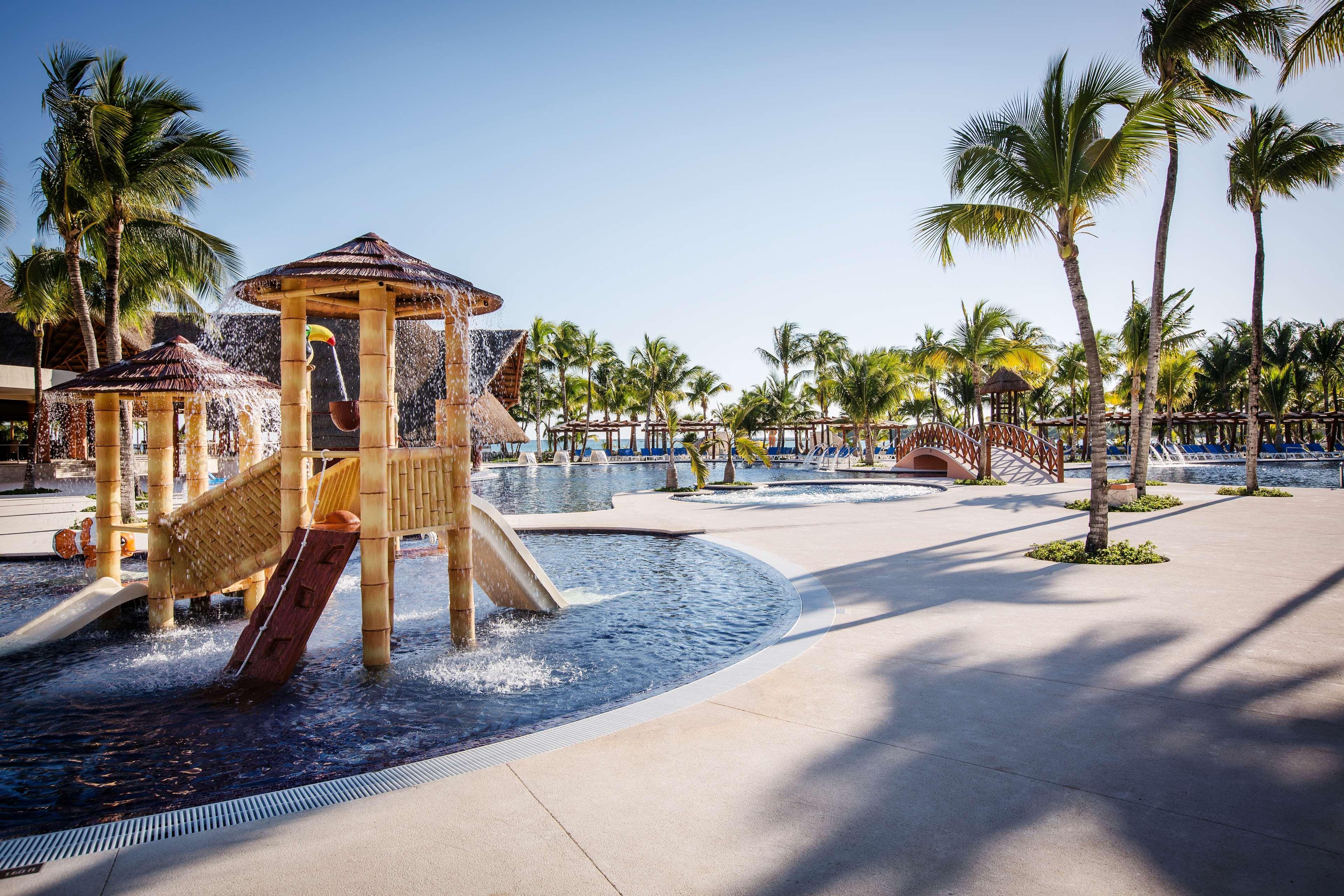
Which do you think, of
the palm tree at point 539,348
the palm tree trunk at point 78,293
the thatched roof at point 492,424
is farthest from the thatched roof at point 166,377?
the palm tree at point 539,348

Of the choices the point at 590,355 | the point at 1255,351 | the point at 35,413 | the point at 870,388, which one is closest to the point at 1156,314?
the point at 1255,351

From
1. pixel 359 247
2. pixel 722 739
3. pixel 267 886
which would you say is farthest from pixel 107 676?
pixel 722 739

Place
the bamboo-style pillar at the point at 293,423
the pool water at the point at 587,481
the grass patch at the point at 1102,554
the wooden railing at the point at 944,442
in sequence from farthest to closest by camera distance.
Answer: the wooden railing at the point at 944,442, the pool water at the point at 587,481, the grass patch at the point at 1102,554, the bamboo-style pillar at the point at 293,423

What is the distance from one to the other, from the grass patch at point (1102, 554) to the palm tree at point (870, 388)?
27.0m

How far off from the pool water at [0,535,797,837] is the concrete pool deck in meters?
1.01

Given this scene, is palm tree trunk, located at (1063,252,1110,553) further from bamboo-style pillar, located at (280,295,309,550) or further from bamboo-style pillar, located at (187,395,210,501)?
bamboo-style pillar, located at (187,395,210,501)

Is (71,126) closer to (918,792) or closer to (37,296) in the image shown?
(37,296)

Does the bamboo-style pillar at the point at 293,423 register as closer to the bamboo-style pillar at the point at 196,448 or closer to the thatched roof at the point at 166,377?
the thatched roof at the point at 166,377

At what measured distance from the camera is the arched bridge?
24.4 meters

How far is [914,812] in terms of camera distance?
9.62 ft

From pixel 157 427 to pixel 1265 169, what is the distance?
2103 cm

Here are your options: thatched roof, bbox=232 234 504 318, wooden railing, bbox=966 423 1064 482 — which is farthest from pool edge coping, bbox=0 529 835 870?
wooden railing, bbox=966 423 1064 482

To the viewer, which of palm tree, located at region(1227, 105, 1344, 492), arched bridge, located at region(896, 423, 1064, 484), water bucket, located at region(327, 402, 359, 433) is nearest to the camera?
water bucket, located at region(327, 402, 359, 433)

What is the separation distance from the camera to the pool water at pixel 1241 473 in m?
24.0
